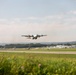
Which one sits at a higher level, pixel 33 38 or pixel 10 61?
pixel 33 38

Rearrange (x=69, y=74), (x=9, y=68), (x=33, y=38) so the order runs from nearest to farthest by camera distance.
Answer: (x=69, y=74) < (x=9, y=68) < (x=33, y=38)

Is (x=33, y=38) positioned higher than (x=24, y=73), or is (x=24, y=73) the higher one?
(x=33, y=38)

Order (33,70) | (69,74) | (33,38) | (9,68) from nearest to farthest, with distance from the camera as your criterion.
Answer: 1. (69,74)
2. (33,70)
3. (9,68)
4. (33,38)

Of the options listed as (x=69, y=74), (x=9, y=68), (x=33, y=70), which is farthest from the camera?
(x=9, y=68)

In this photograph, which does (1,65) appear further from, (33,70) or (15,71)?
(33,70)

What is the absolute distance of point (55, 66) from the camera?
34.0 feet

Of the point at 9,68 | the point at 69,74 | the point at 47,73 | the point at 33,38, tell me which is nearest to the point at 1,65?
the point at 9,68

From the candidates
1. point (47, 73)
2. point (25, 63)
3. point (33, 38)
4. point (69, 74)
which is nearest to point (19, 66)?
point (25, 63)

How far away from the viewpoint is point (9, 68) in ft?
36.2

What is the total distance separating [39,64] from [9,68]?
4.47 feet

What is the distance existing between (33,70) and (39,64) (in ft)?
1.19

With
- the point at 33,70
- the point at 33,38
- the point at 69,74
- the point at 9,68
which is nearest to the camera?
the point at 69,74

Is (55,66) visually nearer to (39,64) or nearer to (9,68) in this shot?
(39,64)

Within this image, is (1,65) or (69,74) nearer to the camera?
(69,74)
